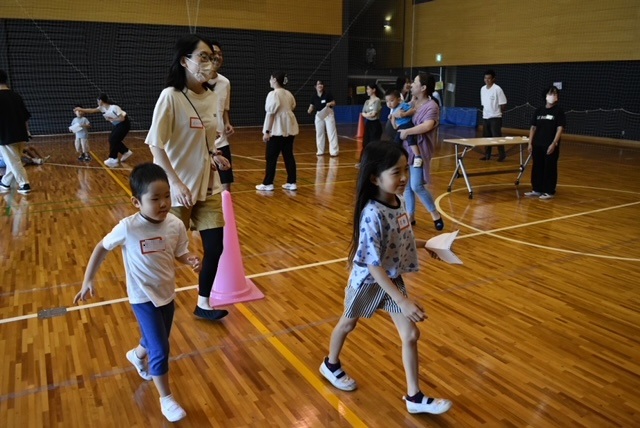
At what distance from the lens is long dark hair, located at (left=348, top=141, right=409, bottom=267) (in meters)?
2.30

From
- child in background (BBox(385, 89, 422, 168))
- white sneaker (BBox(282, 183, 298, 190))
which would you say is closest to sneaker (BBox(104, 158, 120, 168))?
white sneaker (BBox(282, 183, 298, 190))

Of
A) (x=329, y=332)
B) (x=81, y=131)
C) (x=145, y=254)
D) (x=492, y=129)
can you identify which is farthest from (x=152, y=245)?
(x=492, y=129)

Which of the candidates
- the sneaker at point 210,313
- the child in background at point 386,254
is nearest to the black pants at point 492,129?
the sneaker at point 210,313

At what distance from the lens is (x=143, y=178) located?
2.28 metres

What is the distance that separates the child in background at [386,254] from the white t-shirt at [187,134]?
1.22m

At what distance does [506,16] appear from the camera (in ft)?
54.5

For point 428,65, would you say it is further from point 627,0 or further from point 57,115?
point 57,115

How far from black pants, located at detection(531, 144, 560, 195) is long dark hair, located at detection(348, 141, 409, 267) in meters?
5.90

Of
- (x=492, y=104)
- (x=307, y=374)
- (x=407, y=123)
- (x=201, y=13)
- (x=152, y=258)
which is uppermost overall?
(x=201, y=13)

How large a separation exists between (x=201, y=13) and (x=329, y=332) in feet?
50.3

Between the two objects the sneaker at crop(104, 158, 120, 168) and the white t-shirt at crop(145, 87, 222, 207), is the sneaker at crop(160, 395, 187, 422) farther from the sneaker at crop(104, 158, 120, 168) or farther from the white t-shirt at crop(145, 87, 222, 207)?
the sneaker at crop(104, 158, 120, 168)

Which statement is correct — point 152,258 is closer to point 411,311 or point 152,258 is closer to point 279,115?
point 411,311

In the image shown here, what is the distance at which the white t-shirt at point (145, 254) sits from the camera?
2.34 metres

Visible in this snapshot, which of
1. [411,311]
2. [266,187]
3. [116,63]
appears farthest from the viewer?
[116,63]
